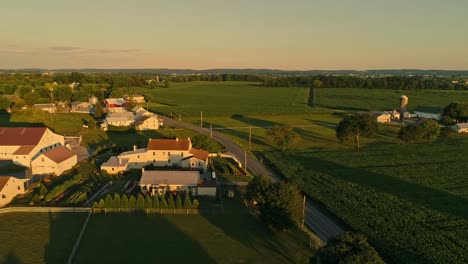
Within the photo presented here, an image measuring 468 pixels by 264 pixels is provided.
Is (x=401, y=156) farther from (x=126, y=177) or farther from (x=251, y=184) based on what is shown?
(x=126, y=177)

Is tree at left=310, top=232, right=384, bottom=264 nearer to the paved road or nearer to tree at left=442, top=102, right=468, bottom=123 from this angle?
the paved road

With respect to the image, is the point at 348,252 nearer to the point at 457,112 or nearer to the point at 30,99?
the point at 457,112

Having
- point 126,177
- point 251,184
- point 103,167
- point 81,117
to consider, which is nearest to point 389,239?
point 251,184

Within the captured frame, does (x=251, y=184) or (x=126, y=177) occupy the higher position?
(x=251, y=184)

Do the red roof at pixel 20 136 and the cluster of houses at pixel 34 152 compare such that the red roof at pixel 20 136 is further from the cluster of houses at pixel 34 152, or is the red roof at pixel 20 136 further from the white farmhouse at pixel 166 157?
the white farmhouse at pixel 166 157

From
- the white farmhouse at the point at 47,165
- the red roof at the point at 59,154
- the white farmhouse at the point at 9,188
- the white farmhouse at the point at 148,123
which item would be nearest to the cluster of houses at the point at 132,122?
the white farmhouse at the point at 148,123

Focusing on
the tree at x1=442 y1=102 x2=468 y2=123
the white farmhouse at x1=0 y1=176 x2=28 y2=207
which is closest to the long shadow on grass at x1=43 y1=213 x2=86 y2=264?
the white farmhouse at x1=0 y1=176 x2=28 y2=207

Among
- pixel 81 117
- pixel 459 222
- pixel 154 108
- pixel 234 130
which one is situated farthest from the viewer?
pixel 154 108

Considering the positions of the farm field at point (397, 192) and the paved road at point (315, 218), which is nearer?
the farm field at point (397, 192)
